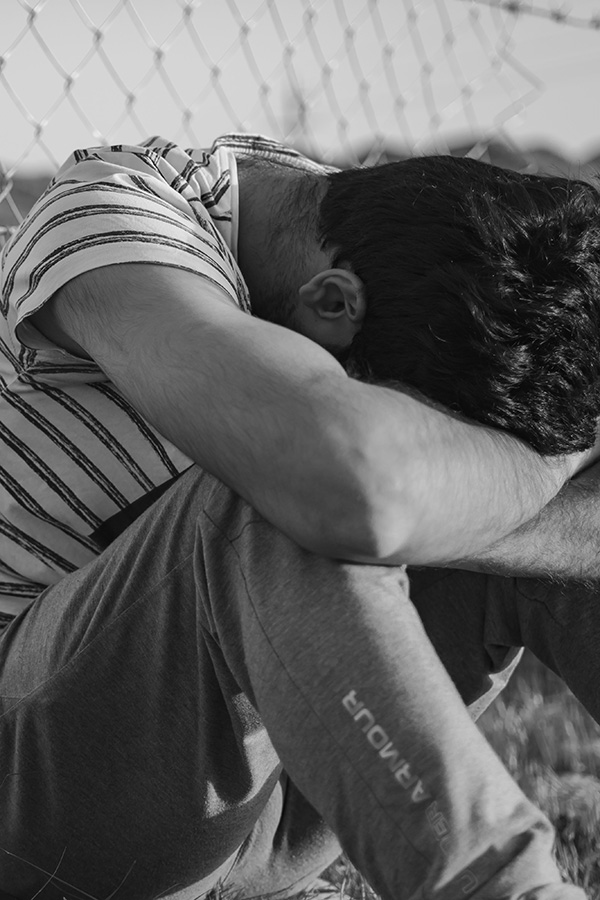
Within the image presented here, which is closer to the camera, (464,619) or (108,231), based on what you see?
(108,231)

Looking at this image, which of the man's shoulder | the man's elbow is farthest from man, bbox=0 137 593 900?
the man's shoulder

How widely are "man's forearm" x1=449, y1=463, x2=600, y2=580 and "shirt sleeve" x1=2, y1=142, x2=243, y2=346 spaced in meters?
0.48

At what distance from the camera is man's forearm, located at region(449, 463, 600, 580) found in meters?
1.43

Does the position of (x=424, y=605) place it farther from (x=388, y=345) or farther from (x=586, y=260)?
(x=586, y=260)

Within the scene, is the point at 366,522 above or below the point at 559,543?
above

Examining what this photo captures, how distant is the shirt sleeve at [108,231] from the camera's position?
1374 millimetres

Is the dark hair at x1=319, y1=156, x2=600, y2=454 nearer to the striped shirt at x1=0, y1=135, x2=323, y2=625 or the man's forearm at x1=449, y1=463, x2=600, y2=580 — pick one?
the man's forearm at x1=449, y1=463, x2=600, y2=580

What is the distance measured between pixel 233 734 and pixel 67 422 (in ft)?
1.77

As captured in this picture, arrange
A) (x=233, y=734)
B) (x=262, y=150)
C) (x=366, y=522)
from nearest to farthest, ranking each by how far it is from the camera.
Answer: (x=366, y=522) < (x=233, y=734) < (x=262, y=150)

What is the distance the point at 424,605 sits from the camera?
1596 mm

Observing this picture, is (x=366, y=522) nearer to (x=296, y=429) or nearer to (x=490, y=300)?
(x=296, y=429)

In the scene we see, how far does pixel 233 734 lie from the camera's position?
1.31 m

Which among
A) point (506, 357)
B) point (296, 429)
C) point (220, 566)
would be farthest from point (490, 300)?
point (220, 566)

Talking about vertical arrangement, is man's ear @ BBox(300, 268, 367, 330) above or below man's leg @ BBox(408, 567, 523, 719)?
above
